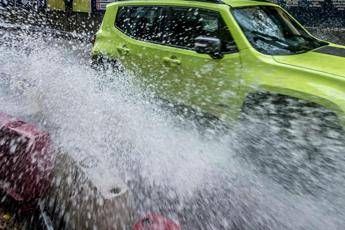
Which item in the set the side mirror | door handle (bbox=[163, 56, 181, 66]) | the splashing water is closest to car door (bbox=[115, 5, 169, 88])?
door handle (bbox=[163, 56, 181, 66])

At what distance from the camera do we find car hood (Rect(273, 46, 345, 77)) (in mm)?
4617

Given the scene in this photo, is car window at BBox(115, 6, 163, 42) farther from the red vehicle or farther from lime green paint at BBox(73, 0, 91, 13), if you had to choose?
lime green paint at BBox(73, 0, 91, 13)

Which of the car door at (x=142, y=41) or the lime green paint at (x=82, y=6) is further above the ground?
the car door at (x=142, y=41)

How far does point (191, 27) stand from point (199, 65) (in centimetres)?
62

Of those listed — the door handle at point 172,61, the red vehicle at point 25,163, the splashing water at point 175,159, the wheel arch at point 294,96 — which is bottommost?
the splashing water at point 175,159

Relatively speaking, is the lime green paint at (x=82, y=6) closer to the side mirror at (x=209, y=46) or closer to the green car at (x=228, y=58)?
the green car at (x=228, y=58)

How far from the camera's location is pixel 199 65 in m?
5.36

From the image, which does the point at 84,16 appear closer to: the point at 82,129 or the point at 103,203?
the point at 82,129

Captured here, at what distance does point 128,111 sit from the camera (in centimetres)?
632

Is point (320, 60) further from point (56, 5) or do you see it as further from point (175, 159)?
point (56, 5)

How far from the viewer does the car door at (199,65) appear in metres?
5.09

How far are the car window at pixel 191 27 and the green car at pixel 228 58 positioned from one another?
0.04 ft

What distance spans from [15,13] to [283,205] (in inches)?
734

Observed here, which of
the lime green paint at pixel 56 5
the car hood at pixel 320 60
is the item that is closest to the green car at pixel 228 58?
the car hood at pixel 320 60
